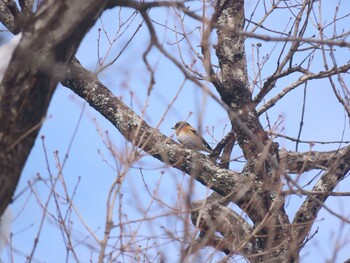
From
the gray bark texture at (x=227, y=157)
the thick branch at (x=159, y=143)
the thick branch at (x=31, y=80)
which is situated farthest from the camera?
the thick branch at (x=159, y=143)

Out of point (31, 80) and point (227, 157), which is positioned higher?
point (227, 157)

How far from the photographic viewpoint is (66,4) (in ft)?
7.57

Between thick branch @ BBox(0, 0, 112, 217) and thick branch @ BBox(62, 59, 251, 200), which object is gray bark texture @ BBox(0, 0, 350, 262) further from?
thick branch @ BBox(0, 0, 112, 217)

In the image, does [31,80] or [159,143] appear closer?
[31,80]

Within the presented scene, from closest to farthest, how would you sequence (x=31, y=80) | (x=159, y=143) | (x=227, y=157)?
(x=31, y=80), (x=159, y=143), (x=227, y=157)

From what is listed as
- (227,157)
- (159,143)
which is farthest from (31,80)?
(227,157)

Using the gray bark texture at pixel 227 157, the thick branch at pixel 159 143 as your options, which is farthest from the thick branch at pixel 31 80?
the thick branch at pixel 159 143

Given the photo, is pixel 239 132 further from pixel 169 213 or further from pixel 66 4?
pixel 66 4

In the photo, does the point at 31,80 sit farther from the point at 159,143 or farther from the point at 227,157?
the point at 227,157

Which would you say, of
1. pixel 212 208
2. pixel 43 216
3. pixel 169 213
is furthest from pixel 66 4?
pixel 212 208

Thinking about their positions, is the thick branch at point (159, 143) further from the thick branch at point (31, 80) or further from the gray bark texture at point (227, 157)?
the thick branch at point (31, 80)

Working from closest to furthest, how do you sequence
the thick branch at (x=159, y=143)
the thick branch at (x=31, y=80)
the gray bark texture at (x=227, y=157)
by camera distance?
1. the thick branch at (x=31, y=80)
2. the gray bark texture at (x=227, y=157)
3. the thick branch at (x=159, y=143)

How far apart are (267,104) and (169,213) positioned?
2.45 m

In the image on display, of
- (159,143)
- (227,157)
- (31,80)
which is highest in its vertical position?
(227,157)
